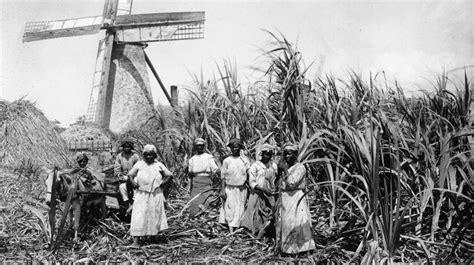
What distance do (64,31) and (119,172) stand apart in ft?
43.9

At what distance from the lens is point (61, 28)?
17594 millimetres

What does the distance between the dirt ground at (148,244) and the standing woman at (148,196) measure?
0.21 metres

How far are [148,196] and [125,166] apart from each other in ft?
3.96

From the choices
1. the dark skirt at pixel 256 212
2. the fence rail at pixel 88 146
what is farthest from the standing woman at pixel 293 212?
the fence rail at pixel 88 146

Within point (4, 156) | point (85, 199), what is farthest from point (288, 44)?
point (4, 156)

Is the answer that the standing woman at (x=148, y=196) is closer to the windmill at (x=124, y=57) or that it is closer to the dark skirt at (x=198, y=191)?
the dark skirt at (x=198, y=191)

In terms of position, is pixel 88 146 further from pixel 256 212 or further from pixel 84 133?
pixel 256 212

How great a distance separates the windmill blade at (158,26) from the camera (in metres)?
16.0

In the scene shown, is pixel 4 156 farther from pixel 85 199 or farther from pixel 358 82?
Answer: pixel 358 82

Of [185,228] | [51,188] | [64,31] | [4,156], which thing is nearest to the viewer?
[51,188]

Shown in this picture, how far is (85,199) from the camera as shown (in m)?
4.90

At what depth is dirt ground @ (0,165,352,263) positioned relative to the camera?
14.1 ft

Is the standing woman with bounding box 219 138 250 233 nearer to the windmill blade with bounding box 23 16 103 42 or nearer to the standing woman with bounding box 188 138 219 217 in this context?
the standing woman with bounding box 188 138 219 217

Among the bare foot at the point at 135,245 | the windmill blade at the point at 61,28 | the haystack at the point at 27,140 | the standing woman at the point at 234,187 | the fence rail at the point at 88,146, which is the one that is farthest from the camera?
the windmill blade at the point at 61,28
